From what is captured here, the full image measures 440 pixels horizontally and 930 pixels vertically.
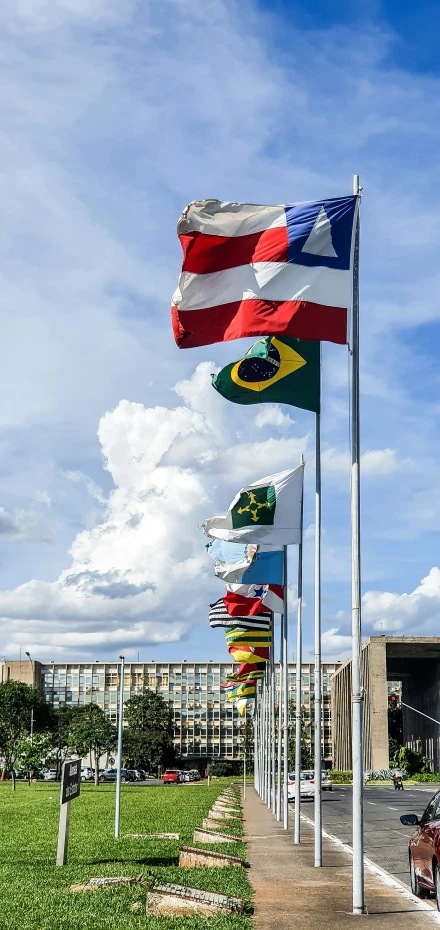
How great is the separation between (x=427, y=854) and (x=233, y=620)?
2207 cm

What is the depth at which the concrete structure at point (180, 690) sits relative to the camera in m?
185

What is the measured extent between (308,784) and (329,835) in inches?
919

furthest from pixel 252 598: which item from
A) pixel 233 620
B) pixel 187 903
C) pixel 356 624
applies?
pixel 187 903

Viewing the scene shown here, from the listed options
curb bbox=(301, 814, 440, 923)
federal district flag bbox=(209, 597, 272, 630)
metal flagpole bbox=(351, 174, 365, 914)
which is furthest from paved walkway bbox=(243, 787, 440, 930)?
federal district flag bbox=(209, 597, 272, 630)

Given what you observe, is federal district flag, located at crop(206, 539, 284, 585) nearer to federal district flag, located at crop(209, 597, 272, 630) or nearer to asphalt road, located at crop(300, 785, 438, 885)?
federal district flag, located at crop(209, 597, 272, 630)

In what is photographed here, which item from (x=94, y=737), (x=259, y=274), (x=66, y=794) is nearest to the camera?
(x=259, y=274)

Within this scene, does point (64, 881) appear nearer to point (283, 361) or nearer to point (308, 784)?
point (283, 361)

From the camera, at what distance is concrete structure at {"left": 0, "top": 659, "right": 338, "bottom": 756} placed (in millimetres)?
185375

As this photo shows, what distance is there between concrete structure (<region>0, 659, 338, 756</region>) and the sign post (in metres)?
164

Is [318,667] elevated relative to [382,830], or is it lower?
elevated

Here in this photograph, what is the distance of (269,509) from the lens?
76.1 feet

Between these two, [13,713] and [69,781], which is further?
[13,713]

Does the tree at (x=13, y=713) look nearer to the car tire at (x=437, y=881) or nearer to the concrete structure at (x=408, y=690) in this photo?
the concrete structure at (x=408, y=690)

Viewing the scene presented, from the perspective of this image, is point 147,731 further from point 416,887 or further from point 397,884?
point 416,887
